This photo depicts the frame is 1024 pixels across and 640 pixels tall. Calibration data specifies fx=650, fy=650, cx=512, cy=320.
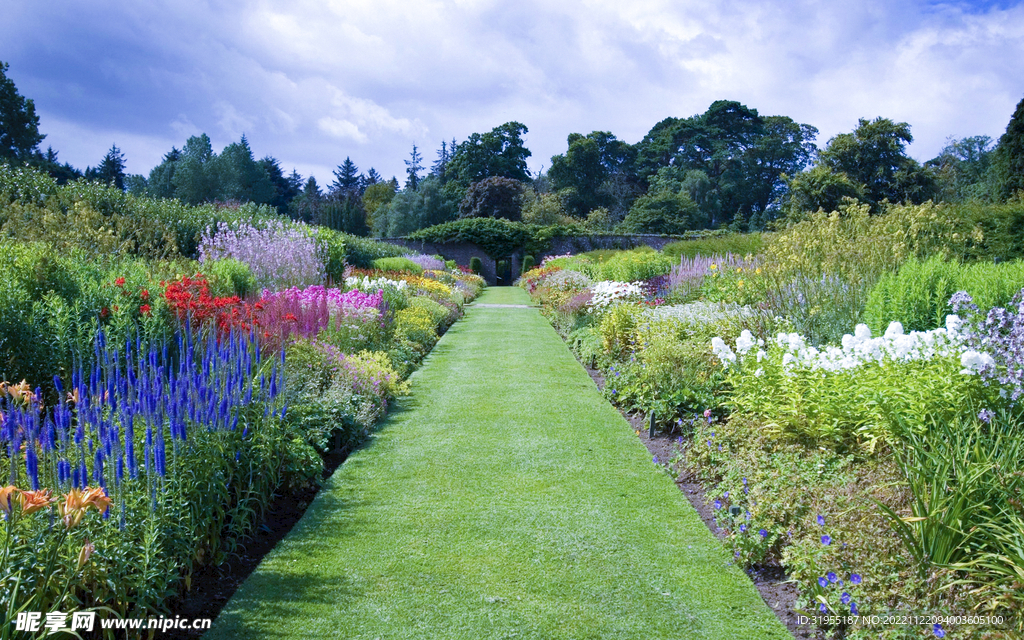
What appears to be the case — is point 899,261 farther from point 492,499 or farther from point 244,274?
point 244,274

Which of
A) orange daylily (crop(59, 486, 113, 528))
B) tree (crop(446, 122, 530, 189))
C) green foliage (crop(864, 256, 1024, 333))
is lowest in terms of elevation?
orange daylily (crop(59, 486, 113, 528))

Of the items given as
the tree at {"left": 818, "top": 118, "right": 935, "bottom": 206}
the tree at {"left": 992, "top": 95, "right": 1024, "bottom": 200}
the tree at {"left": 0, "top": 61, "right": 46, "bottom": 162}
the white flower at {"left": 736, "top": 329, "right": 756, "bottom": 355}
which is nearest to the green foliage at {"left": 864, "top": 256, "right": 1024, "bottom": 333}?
the white flower at {"left": 736, "top": 329, "right": 756, "bottom": 355}

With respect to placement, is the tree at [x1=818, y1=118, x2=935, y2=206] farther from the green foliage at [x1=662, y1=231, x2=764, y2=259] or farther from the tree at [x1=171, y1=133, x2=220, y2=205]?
the tree at [x1=171, y1=133, x2=220, y2=205]

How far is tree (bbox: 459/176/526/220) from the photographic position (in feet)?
151

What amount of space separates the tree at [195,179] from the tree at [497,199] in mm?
18197

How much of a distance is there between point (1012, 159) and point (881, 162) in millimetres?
6942

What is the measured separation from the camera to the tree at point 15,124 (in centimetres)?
3328

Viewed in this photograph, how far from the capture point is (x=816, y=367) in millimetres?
4113

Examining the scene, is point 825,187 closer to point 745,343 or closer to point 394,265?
point 394,265

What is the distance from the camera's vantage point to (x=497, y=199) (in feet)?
151

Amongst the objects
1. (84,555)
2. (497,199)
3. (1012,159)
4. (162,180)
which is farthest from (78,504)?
(162,180)

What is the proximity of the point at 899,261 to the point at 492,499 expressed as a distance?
506cm

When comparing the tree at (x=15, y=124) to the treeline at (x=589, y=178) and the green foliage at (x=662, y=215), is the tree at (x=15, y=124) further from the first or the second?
the green foliage at (x=662, y=215)

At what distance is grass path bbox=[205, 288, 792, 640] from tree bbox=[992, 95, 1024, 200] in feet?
86.7
